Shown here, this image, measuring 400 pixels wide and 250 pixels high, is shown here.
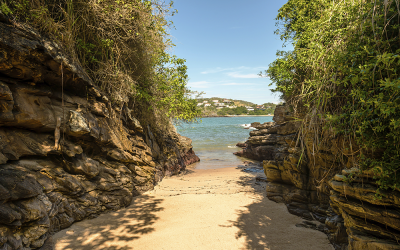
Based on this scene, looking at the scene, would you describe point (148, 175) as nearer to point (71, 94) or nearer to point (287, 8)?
point (71, 94)

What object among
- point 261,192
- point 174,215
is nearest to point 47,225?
point 174,215

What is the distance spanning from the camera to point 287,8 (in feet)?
Answer: 28.3

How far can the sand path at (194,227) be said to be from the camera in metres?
4.01

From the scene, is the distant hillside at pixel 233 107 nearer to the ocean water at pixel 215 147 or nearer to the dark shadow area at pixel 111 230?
Result: the ocean water at pixel 215 147

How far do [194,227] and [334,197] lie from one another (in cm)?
298

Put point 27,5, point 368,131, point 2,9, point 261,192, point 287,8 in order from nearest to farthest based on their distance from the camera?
point 368,131, point 2,9, point 27,5, point 261,192, point 287,8

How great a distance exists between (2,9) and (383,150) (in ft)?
22.9

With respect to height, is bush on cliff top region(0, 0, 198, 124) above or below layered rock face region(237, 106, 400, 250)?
above

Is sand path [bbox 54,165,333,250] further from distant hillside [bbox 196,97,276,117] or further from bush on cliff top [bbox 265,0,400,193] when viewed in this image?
distant hillside [bbox 196,97,276,117]

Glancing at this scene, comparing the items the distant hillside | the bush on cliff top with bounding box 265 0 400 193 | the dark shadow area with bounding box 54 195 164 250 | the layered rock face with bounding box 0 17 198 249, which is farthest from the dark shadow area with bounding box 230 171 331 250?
the distant hillside

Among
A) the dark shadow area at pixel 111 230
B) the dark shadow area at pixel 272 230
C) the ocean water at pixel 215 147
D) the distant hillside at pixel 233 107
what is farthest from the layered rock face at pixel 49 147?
the distant hillside at pixel 233 107

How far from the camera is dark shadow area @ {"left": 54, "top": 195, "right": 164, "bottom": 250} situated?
3.81 meters

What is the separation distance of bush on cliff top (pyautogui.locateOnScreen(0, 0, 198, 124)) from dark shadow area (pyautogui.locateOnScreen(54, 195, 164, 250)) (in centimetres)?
360

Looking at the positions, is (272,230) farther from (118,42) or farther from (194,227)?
(118,42)
